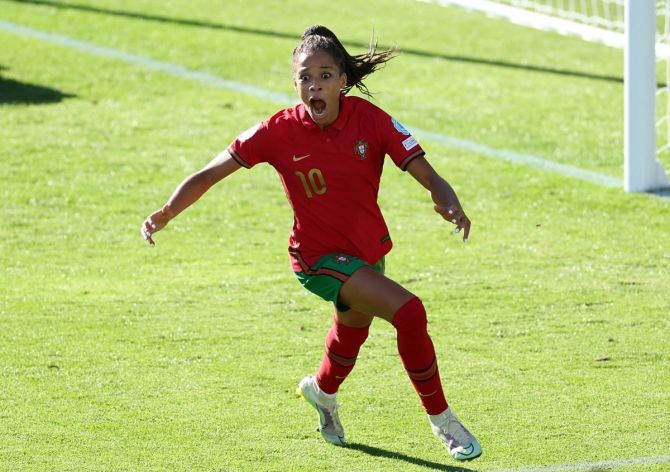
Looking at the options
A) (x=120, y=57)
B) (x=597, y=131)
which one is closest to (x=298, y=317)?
(x=597, y=131)

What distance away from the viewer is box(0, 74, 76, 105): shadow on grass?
13.0 meters

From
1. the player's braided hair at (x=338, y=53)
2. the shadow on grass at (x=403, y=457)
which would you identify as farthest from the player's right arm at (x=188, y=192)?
the shadow on grass at (x=403, y=457)

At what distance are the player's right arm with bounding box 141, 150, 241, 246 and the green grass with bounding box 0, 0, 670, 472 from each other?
898 millimetres

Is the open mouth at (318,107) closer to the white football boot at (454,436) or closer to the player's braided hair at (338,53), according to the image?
the player's braided hair at (338,53)

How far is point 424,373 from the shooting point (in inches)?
206

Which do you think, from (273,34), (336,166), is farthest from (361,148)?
(273,34)

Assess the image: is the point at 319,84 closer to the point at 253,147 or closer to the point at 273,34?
the point at 253,147

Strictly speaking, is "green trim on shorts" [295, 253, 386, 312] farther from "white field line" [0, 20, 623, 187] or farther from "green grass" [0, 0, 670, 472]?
"white field line" [0, 20, 623, 187]

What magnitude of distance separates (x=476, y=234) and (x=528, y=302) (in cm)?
162

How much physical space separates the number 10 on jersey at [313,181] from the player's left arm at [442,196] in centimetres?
35

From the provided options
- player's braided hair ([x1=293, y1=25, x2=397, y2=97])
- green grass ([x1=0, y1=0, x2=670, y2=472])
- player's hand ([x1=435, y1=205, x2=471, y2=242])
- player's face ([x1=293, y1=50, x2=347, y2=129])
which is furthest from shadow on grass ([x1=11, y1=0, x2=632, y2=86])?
player's hand ([x1=435, y1=205, x2=471, y2=242])

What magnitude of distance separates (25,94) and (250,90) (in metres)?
2.21

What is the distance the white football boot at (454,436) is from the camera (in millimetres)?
5152

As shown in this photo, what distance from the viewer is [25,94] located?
13.2m
